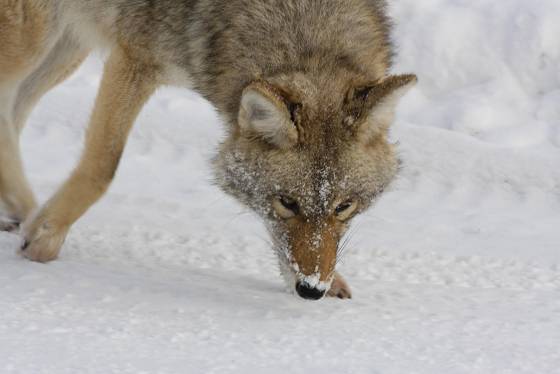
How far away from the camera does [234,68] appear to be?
4715 millimetres

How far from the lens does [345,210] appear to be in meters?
4.38

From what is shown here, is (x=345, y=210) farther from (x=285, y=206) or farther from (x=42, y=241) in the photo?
(x=42, y=241)

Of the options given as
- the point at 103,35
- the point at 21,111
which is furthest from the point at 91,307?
the point at 21,111

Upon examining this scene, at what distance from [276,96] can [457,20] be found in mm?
5737

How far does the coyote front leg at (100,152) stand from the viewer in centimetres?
506

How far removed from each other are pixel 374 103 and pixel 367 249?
1938 mm

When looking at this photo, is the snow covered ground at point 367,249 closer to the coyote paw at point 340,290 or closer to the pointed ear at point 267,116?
the coyote paw at point 340,290

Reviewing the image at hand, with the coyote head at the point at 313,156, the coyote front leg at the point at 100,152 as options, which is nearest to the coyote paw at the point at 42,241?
the coyote front leg at the point at 100,152

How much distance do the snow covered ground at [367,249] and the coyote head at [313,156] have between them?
12.8 inches

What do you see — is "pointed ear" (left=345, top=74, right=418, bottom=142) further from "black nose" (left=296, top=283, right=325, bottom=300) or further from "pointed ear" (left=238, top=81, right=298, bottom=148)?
"black nose" (left=296, top=283, right=325, bottom=300)

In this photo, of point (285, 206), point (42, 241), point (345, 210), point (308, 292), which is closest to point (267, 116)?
point (285, 206)

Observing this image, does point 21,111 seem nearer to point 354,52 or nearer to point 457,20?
point 354,52

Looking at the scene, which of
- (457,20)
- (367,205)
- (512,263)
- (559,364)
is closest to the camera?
(559,364)

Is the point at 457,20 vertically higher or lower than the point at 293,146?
lower
